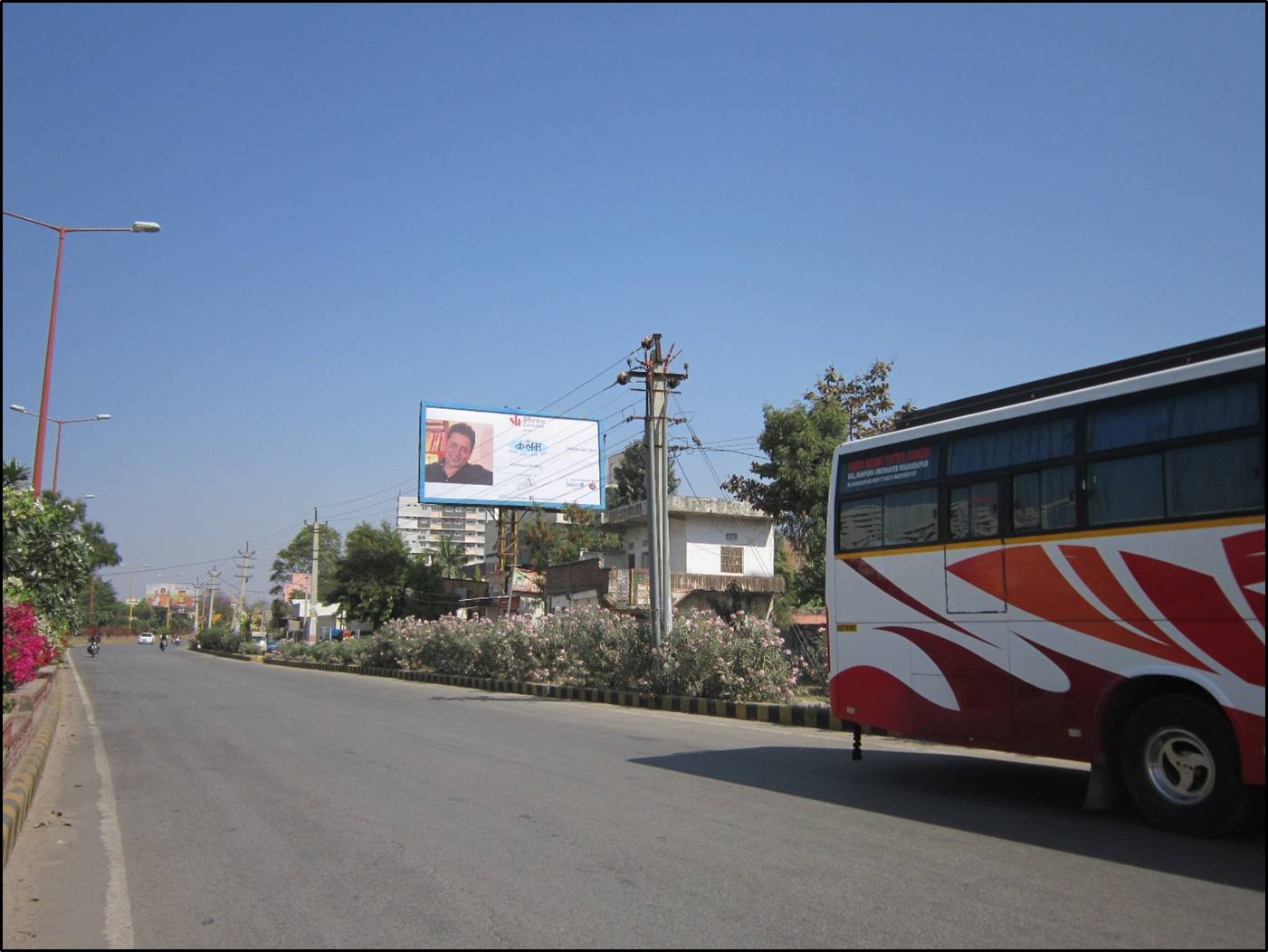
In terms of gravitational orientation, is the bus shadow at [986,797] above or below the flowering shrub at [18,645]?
→ below

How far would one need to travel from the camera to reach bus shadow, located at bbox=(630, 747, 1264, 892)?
5.91 meters

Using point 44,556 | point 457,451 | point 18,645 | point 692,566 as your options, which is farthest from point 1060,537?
point 457,451

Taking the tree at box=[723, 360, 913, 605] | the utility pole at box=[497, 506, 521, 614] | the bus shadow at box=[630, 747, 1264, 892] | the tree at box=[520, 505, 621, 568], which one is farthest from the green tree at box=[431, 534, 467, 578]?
the bus shadow at box=[630, 747, 1264, 892]

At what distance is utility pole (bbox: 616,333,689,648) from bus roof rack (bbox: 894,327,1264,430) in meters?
13.0

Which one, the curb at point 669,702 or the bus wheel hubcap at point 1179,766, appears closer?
the bus wheel hubcap at point 1179,766

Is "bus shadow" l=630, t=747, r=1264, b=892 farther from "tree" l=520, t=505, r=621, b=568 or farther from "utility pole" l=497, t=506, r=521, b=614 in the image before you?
"tree" l=520, t=505, r=621, b=568

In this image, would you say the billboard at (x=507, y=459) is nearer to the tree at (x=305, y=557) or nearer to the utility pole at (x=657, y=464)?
the utility pole at (x=657, y=464)

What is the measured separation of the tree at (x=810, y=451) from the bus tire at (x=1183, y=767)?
20.8 m

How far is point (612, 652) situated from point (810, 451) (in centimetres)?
856

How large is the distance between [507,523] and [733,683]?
107 feet

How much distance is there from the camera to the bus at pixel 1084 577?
20.5 ft

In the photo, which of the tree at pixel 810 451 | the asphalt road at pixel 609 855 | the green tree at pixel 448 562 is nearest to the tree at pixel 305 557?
the green tree at pixel 448 562

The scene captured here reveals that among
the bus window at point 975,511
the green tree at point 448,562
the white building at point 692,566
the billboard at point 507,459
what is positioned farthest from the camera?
the green tree at point 448,562

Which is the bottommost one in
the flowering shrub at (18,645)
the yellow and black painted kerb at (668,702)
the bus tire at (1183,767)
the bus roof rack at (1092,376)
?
the yellow and black painted kerb at (668,702)
